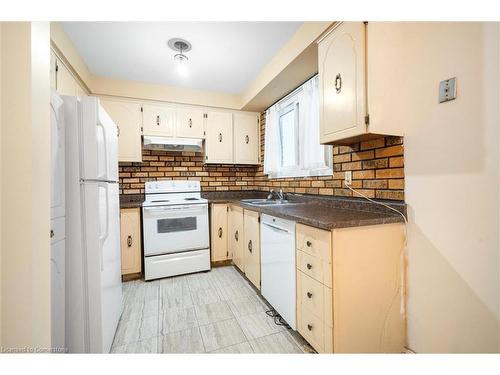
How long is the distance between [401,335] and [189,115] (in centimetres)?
311

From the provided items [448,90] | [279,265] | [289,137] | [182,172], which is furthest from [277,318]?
[182,172]

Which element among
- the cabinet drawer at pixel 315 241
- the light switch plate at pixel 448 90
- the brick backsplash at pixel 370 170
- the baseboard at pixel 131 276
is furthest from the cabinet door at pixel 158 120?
the light switch plate at pixel 448 90

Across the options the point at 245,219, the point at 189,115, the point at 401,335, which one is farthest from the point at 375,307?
the point at 189,115

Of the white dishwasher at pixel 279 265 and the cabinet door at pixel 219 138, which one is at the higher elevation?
the cabinet door at pixel 219 138

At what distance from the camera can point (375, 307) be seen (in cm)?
121

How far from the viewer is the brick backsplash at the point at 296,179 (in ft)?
4.56

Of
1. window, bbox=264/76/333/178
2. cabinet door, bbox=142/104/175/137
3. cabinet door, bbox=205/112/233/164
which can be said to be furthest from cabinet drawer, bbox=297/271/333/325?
cabinet door, bbox=142/104/175/137

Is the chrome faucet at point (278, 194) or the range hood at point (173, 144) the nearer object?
the chrome faucet at point (278, 194)

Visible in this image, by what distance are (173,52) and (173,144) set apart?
1.09 metres

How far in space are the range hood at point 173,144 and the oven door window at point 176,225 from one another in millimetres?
972

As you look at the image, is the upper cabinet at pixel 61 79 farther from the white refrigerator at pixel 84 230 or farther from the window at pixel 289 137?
the window at pixel 289 137

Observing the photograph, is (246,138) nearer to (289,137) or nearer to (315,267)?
(289,137)

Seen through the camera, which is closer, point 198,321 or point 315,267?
point 315,267

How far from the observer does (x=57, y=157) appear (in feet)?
3.53
